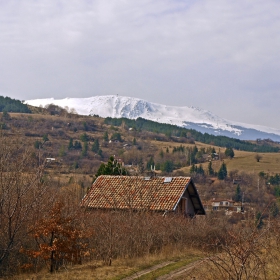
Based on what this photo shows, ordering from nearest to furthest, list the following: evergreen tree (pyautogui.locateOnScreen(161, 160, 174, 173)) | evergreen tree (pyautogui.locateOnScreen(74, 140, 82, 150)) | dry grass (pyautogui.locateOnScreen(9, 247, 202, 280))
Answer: dry grass (pyautogui.locateOnScreen(9, 247, 202, 280)) < evergreen tree (pyautogui.locateOnScreen(161, 160, 174, 173)) < evergreen tree (pyautogui.locateOnScreen(74, 140, 82, 150))

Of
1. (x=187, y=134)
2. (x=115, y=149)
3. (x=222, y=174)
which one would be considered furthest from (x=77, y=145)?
Answer: (x=187, y=134)

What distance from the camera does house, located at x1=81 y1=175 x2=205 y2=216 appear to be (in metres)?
25.4

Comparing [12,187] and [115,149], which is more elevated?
[115,149]

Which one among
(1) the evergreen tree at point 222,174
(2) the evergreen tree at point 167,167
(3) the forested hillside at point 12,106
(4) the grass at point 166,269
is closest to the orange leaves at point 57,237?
(4) the grass at point 166,269

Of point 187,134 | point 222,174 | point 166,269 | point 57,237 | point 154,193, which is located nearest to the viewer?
point 57,237

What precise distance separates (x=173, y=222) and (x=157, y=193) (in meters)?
6.30

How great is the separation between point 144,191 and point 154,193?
2.73 ft

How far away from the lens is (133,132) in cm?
15012

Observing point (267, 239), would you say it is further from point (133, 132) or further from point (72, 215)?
point (133, 132)

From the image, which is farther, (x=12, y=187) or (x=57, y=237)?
(x=57, y=237)

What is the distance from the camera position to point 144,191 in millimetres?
26203

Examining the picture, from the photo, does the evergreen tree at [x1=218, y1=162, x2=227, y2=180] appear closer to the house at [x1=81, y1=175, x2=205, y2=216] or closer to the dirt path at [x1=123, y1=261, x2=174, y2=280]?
the house at [x1=81, y1=175, x2=205, y2=216]

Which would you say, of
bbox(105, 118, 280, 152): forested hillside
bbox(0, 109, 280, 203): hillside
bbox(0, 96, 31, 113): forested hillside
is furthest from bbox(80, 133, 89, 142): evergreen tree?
bbox(105, 118, 280, 152): forested hillside

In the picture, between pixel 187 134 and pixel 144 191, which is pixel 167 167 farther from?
pixel 144 191
